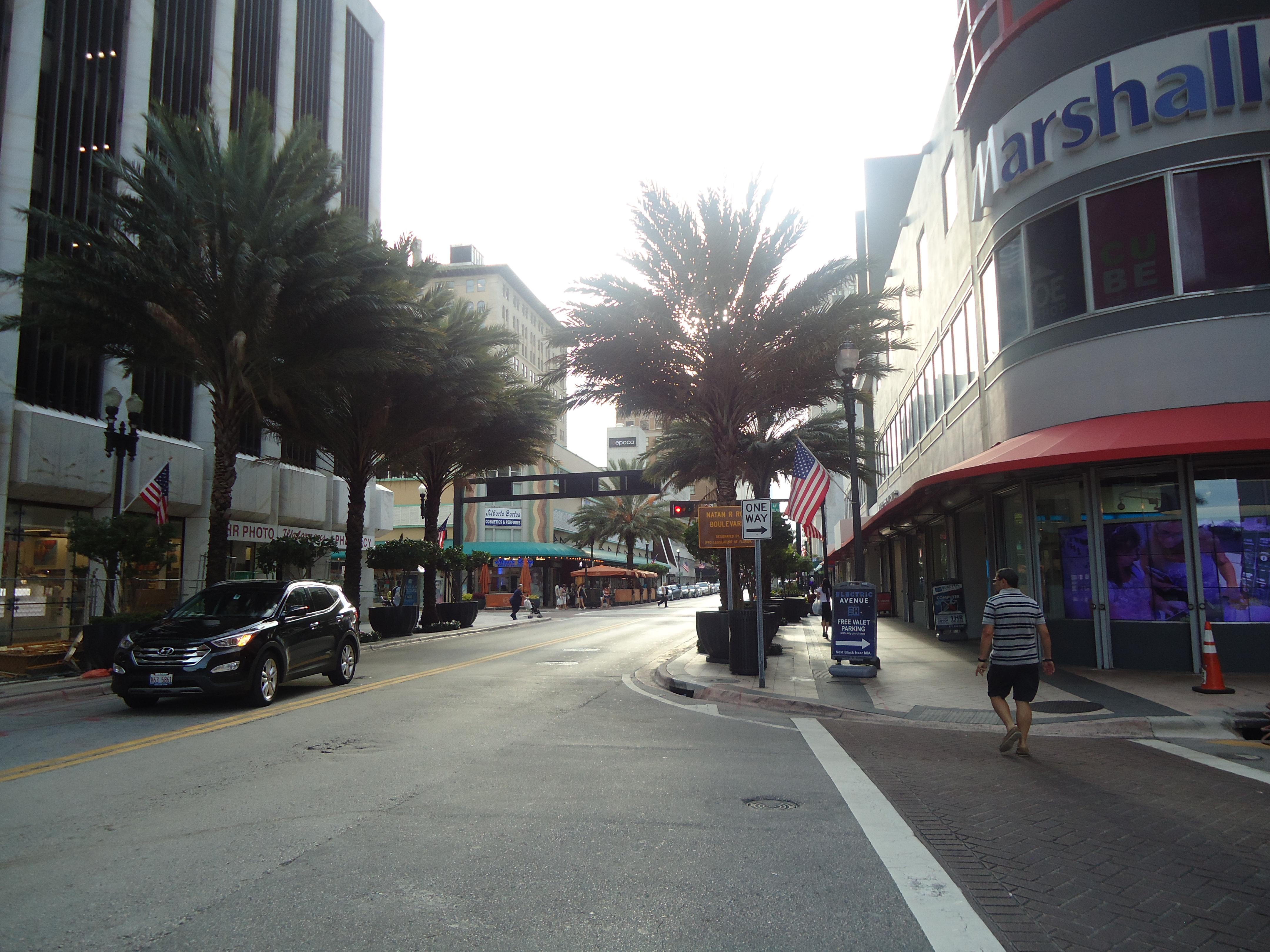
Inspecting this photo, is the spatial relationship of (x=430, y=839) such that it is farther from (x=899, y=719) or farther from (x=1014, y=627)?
(x=899, y=719)

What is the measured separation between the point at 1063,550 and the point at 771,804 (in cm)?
1050

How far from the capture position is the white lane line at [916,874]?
393 cm

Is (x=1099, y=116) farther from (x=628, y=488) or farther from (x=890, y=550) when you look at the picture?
(x=628, y=488)

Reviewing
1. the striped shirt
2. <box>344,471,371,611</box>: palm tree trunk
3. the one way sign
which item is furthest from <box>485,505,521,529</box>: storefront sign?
the striped shirt

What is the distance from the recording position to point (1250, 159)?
43.8 ft

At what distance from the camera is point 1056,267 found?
15039 mm

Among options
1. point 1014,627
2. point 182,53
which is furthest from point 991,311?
point 182,53

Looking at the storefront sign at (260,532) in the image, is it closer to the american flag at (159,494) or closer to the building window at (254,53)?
the american flag at (159,494)

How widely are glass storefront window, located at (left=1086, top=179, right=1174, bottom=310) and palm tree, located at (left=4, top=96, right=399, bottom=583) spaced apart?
14538 mm

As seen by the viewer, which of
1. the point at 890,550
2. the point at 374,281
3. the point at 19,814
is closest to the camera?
the point at 19,814

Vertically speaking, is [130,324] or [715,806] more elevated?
[130,324]

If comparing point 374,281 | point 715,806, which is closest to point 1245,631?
point 715,806

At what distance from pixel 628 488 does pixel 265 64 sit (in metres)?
22.5

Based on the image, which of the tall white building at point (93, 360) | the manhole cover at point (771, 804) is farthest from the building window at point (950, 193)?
the manhole cover at point (771, 804)
